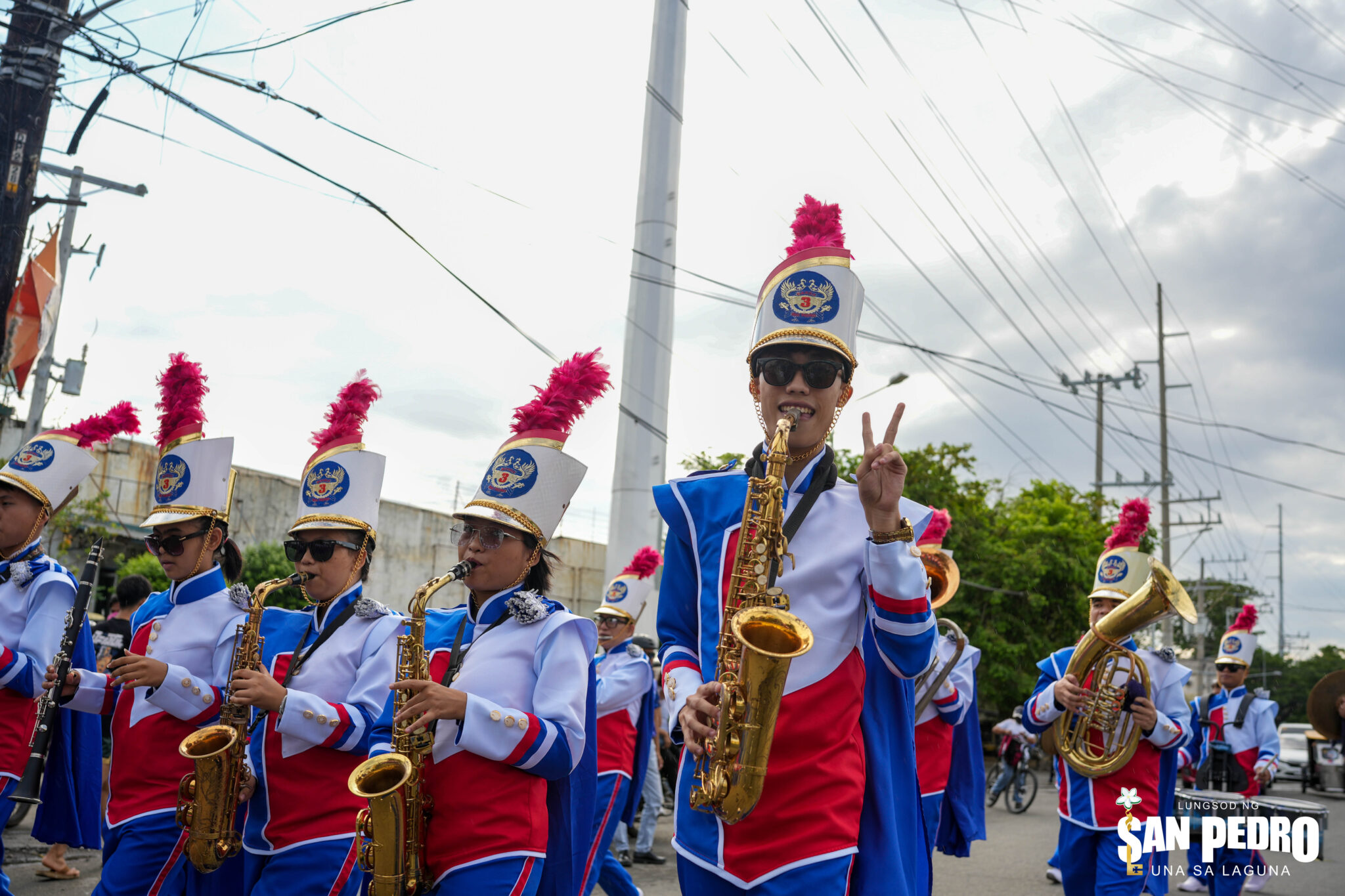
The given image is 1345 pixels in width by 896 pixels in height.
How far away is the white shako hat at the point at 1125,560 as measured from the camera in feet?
24.4

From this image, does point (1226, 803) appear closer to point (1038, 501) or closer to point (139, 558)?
point (139, 558)

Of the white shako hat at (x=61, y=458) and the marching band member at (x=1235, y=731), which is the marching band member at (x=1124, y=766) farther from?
the white shako hat at (x=61, y=458)

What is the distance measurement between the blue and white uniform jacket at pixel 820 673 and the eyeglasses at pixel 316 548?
2113 millimetres

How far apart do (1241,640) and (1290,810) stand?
396 centimetres

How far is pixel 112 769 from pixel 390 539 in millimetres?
20939

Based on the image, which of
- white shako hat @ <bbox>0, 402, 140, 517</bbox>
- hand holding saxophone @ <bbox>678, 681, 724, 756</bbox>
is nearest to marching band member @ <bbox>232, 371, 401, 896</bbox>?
white shako hat @ <bbox>0, 402, 140, 517</bbox>

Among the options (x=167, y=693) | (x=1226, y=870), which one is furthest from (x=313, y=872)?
(x=1226, y=870)

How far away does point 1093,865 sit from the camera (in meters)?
6.82

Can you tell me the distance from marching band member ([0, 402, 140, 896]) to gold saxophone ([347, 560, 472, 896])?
253 cm

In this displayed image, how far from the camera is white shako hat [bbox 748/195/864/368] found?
305 centimetres

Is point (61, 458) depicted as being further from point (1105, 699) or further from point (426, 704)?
point (1105, 699)

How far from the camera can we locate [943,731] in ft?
24.7

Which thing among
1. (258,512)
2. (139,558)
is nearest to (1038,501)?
(258,512)

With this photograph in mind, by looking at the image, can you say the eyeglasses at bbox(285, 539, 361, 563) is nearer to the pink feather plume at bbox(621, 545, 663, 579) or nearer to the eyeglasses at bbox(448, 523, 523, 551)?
the eyeglasses at bbox(448, 523, 523, 551)
